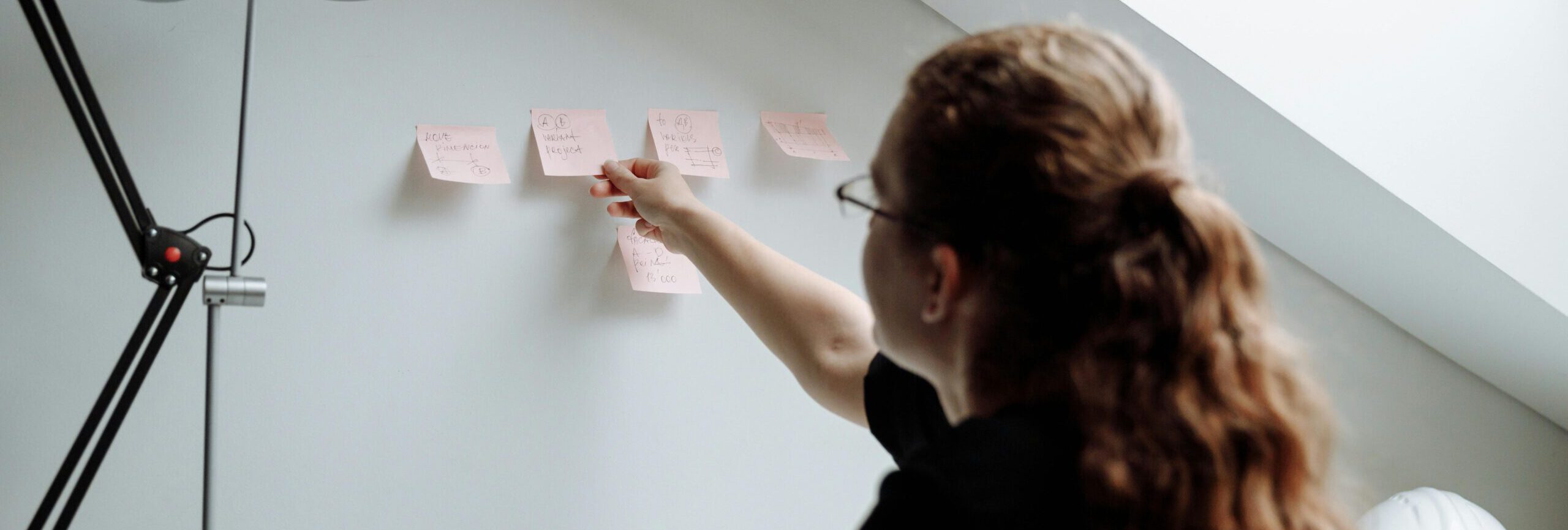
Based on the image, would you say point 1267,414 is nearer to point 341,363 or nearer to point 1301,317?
point 341,363

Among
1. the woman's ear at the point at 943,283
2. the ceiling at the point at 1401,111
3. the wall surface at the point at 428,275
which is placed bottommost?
the wall surface at the point at 428,275

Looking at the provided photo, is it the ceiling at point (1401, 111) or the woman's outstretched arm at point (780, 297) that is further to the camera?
the ceiling at point (1401, 111)

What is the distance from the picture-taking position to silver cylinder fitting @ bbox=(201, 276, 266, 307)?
842mm

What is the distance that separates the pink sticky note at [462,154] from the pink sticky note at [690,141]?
0.19m

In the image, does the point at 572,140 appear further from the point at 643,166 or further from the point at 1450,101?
the point at 1450,101

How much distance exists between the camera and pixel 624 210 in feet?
3.95

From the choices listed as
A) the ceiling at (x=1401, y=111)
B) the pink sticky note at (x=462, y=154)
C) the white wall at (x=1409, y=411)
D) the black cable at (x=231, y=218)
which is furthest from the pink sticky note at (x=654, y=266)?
the white wall at (x=1409, y=411)

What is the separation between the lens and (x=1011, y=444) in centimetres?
64

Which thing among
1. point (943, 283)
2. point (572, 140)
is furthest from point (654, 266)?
point (943, 283)

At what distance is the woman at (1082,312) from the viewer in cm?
62

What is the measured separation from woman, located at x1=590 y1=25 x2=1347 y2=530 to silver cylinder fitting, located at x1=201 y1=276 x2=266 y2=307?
514mm

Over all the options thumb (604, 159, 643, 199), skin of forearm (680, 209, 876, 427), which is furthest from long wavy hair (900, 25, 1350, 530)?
thumb (604, 159, 643, 199)

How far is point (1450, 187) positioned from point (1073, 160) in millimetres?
930

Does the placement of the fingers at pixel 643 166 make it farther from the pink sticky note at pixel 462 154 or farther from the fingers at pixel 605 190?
the pink sticky note at pixel 462 154
